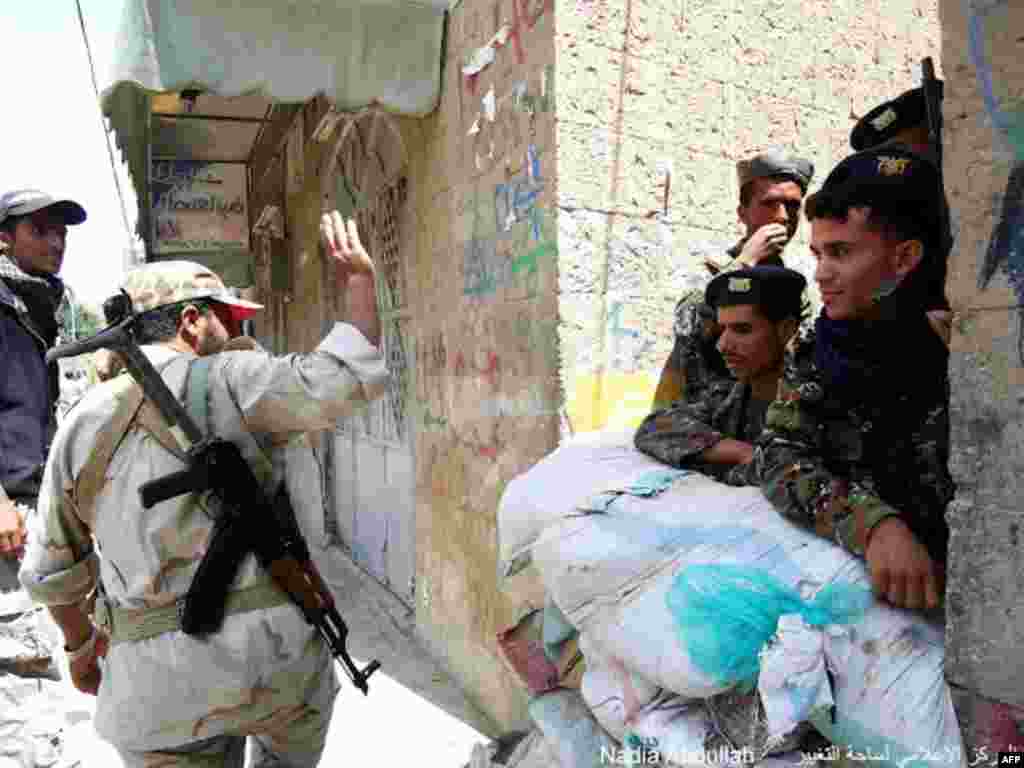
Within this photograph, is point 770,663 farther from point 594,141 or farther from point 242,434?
point 594,141

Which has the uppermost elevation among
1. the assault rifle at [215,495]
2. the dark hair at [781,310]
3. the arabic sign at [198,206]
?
the arabic sign at [198,206]

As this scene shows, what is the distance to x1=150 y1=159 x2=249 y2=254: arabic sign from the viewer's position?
6.75 m

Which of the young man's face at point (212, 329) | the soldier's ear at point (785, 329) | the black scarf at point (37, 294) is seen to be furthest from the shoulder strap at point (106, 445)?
the soldier's ear at point (785, 329)

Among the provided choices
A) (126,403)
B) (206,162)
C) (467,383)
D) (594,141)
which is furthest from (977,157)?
(206,162)

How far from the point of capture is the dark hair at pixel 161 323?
204 centimetres

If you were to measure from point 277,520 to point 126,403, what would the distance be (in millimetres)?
464

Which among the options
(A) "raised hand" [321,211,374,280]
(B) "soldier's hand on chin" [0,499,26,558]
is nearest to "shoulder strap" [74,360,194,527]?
(A) "raised hand" [321,211,374,280]

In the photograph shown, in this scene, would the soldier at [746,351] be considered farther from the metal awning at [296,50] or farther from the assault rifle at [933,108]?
the metal awning at [296,50]

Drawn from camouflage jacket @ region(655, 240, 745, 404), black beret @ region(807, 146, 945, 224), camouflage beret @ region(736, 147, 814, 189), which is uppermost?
camouflage beret @ region(736, 147, 814, 189)

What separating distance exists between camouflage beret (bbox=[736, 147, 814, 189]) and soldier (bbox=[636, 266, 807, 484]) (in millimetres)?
498

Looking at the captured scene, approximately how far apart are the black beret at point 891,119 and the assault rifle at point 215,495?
5.46 ft

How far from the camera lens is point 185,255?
24.0 feet

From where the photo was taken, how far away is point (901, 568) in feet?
4.06

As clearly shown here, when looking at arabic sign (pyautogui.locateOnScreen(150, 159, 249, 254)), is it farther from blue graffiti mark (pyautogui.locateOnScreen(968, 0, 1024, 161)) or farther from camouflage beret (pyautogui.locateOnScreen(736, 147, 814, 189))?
blue graffiti mark (pyautogui.locateOnScreen(968, 0, 1024, 161))
